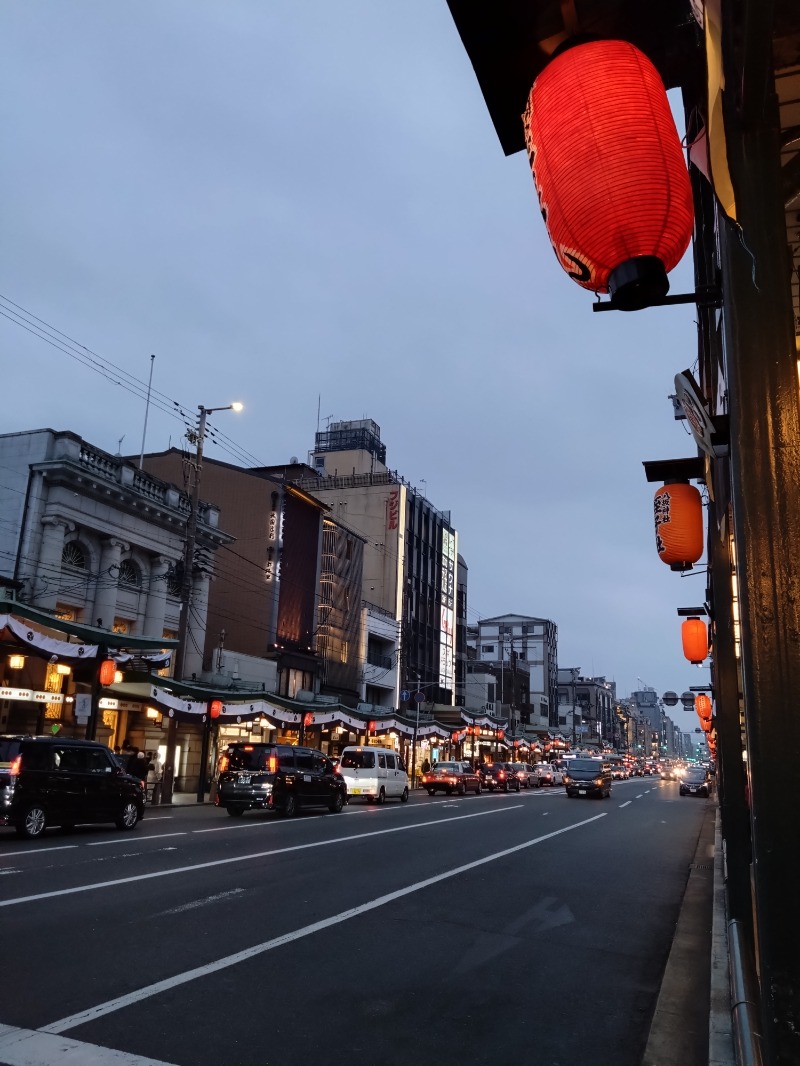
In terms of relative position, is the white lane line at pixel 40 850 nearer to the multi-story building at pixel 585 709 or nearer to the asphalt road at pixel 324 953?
the asphalt road at pixel 324 953

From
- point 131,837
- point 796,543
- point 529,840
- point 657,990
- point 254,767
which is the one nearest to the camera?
point 796,543

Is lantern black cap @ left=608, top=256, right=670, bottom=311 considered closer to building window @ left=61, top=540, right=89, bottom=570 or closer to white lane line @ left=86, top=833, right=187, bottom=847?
white lane line @ left=86, top=833, right=187, bottom=847

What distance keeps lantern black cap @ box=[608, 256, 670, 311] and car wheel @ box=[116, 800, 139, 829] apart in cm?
1777

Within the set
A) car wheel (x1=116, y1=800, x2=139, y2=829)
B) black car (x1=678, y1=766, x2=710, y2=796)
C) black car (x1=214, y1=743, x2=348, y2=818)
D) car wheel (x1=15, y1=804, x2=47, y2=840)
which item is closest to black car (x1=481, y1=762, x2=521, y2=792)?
black car (x1=678, y1=766, x2=710, y2=796)

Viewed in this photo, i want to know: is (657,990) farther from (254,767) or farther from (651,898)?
(254,767)

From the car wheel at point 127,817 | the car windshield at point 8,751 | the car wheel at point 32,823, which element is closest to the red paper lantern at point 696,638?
the car wheel at point 127,817

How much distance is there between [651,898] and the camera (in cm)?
1212

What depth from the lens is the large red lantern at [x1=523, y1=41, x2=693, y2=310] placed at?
11.4ft

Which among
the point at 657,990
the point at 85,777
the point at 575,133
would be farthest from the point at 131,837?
the point at 575,133

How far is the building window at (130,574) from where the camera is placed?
30672 millimetres

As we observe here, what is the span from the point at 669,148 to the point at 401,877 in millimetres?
11493

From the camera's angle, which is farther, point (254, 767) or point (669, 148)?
point (254, 767)

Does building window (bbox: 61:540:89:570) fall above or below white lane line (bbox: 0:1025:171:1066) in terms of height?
above

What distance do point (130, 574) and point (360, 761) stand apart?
11.8 metres
